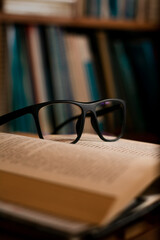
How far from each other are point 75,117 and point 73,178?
46cm

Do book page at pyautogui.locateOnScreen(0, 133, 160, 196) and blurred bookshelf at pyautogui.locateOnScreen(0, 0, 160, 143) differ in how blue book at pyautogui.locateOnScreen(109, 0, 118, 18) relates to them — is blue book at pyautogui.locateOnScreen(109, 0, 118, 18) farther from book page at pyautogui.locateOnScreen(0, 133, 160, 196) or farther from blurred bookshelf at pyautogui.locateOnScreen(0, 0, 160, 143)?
book page at pyautogui.locateOnScreen(0, 133, 160, 196)

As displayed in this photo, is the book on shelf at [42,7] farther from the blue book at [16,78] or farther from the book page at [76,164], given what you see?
the book page at [76,164]

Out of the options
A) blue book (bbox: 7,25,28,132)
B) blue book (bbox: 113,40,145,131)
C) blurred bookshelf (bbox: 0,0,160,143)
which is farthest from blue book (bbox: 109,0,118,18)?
blue book (bbox: 7,25,28,132)

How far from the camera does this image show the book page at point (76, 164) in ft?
1.21

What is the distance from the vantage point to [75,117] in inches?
32.8

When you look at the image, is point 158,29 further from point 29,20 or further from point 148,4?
point 29,20

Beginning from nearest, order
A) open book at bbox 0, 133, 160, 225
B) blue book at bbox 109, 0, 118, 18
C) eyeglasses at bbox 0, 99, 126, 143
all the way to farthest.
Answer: open book at bbox 0, 133, 160, 225, eyeglasses at bbox 0, 99, 126, 143, blue book at bbox 109, 0, 118, 18

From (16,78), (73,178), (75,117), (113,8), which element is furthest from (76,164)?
(113,8)

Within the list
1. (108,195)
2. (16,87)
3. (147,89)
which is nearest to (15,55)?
(16,87)

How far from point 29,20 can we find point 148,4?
0.53m

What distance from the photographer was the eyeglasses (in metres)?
0.65

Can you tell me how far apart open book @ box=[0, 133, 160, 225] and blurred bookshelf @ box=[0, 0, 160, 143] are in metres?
0.77

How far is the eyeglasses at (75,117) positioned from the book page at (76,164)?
13cm

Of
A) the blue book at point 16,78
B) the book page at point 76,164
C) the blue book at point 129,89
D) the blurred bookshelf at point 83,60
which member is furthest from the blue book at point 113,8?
the book page at point 76,164
